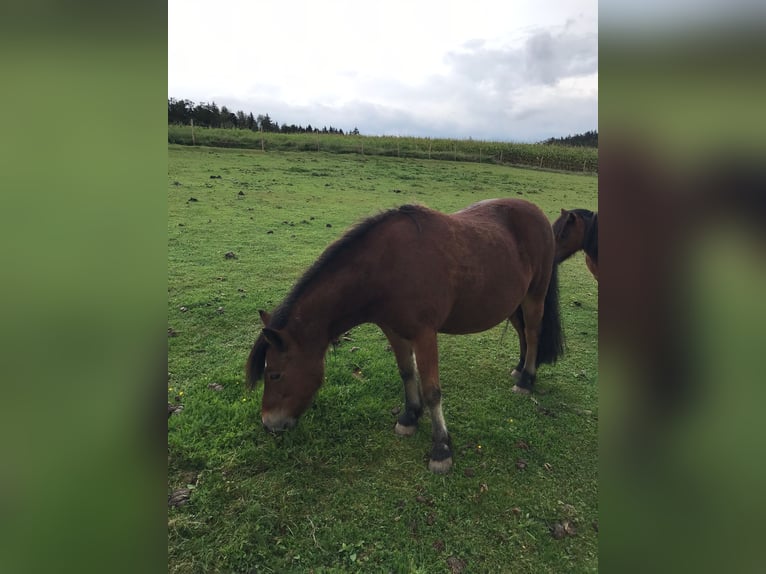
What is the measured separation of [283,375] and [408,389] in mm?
1367

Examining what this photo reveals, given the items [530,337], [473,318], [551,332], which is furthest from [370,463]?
[551,332]

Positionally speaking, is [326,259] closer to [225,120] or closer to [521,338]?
[521,338]

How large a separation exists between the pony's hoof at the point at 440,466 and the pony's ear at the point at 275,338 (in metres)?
1.59

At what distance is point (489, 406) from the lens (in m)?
4.29

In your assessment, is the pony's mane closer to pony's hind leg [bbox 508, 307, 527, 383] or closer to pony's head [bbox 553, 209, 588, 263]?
pony's hind leg [bbox 508, 307, 527, 383]

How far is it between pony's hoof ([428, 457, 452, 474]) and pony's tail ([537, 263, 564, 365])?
6.35 feet

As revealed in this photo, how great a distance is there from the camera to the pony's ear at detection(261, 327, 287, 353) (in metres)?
2.91

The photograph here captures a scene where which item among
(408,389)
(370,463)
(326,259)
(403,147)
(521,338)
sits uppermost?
(403,147)

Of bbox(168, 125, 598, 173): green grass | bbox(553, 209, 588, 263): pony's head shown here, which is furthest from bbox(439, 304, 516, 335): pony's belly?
bbox(168, 125, 598, 173): green grass

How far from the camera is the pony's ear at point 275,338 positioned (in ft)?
9.55

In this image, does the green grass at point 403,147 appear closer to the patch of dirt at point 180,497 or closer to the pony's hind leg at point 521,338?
the pony's hind leg at point 521,338

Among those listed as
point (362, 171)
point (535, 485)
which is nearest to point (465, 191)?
point (362, 171)

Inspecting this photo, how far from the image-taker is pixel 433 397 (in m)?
3.49
